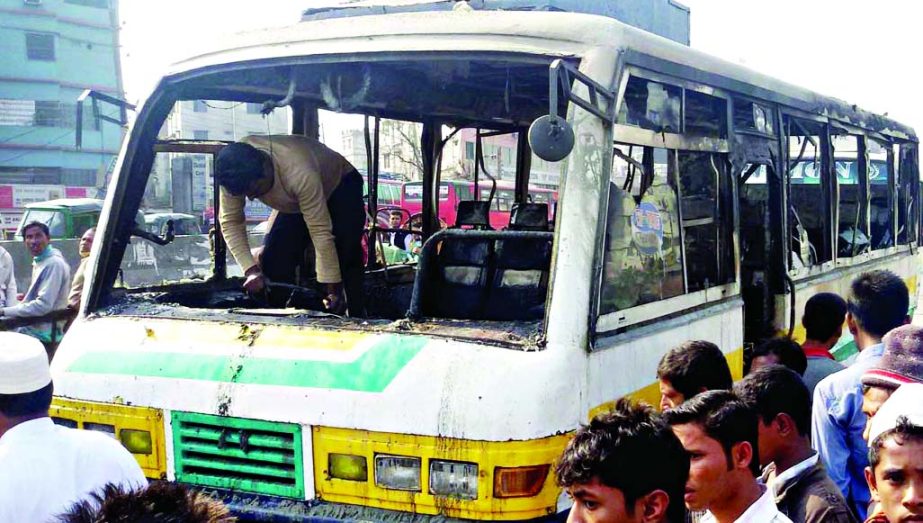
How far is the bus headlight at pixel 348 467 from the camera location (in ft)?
10.3

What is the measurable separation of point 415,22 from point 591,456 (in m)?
2.22

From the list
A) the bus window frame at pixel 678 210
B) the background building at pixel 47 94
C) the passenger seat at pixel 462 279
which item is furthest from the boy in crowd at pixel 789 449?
the background building at pixel 47 94

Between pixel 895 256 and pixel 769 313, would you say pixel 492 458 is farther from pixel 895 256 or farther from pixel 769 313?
pixel 895 256

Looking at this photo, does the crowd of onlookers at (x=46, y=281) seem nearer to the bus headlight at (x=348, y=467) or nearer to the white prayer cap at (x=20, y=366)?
the bus headlight at (x=348, y=467)

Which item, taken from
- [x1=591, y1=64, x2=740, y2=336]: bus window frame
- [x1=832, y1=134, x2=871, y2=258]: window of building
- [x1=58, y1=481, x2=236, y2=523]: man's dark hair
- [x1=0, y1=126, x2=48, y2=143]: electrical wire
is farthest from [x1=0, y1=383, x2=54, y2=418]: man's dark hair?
[x1=0, y1=126, x2=48, y2=143]: electrical wire

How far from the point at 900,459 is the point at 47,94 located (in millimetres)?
38085

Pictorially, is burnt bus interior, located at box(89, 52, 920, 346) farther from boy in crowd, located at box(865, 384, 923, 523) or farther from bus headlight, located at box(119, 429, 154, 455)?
boy in crowd, located at box(865, 384, 923, 523)

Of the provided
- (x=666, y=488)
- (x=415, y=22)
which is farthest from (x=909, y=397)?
(x=415, y=22)

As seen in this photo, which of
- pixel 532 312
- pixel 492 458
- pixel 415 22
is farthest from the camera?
pixel 532 312

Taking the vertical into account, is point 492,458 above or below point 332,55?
below

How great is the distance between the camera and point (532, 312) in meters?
4.14

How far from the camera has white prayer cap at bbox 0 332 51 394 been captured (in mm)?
2148

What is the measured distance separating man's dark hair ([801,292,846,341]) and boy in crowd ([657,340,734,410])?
1201mm

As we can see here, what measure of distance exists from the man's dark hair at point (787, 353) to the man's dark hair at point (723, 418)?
1436mm
